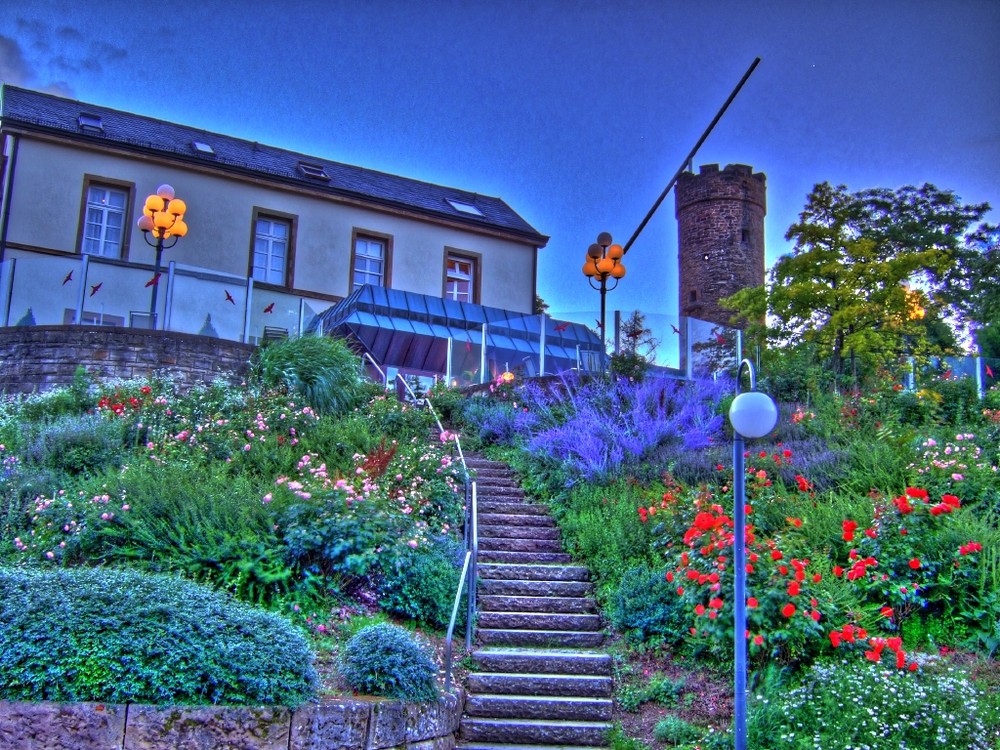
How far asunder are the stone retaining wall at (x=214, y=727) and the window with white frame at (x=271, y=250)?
16.8 meters

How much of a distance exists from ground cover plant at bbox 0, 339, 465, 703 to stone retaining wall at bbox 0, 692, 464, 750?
0.43ft

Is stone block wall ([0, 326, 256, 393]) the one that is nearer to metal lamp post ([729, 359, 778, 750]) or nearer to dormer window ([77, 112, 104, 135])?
dormer window ([77, 112, 104, 135])

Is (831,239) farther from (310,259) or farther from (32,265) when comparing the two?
(32,265)

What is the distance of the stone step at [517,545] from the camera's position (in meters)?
11.2

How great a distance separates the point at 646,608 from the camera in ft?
30.9

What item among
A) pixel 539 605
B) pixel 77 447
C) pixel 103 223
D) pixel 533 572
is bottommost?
pixel 539 605

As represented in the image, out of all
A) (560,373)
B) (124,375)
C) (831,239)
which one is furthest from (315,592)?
(831,239)

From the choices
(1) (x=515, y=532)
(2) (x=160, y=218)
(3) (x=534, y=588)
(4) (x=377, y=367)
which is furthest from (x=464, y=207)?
(3) (x=534, y=588)

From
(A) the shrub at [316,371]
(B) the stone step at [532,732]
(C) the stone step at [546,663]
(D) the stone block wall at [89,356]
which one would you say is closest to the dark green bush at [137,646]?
(B) the stone step at [532,732]

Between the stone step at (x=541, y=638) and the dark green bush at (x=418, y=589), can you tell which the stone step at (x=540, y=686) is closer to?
the stone step at (x=541, y=638)

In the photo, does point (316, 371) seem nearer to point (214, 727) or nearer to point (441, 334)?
point (441, 334)

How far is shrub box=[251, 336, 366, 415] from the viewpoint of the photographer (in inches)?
593

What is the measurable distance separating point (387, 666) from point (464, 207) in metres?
20.8

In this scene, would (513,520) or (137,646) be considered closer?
(137,646)
